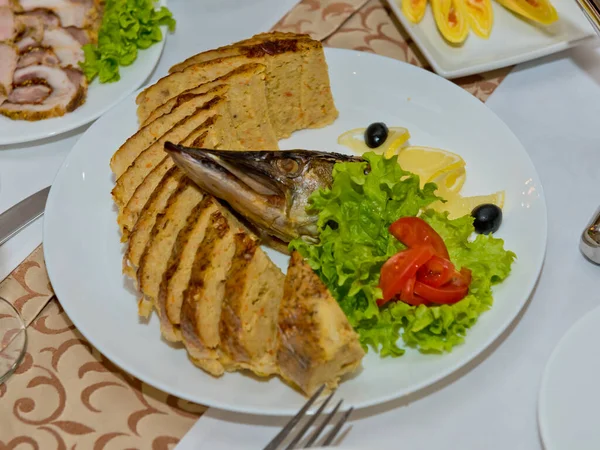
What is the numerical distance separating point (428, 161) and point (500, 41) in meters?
1.21

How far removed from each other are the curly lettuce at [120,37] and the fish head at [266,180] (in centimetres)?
143

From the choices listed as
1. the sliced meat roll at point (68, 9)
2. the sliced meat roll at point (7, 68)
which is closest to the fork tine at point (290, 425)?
the sliced meat roll at point (7, 68)

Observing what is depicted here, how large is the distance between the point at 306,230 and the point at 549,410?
1322mm

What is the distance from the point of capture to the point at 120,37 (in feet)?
13.8

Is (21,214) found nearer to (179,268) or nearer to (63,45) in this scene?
(179,268)

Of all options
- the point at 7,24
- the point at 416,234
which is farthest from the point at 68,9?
the point at 416,234

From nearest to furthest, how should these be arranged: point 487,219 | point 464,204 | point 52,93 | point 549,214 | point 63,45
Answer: point 487,219
point 464,204
point 549,214
point 52,93
point 63,45

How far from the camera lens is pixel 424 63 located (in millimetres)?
4418

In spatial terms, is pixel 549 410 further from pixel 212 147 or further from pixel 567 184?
pixel 212 147

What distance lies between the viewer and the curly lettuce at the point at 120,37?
4.17m

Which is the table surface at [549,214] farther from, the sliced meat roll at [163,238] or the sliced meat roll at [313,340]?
the sliced meat roll at [163,238]

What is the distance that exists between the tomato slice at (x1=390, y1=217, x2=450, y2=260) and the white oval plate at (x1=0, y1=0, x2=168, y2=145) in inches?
74.8

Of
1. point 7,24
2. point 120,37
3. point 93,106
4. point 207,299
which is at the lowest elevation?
point 207,299

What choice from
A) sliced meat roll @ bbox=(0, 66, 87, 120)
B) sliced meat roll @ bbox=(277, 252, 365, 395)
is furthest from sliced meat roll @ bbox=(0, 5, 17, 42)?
sliced meat roll @ bbox=(277, 252, 365, 395)
